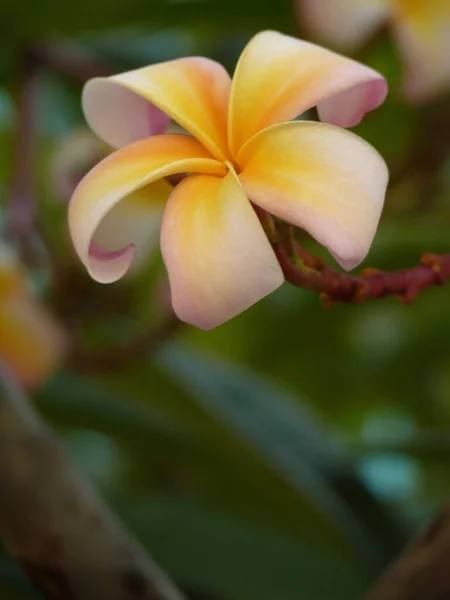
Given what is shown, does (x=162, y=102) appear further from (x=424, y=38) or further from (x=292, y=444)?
(x=292, y=444)

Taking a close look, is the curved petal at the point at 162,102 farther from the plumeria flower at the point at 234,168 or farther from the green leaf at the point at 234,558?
the green leaf at the point at 234,558

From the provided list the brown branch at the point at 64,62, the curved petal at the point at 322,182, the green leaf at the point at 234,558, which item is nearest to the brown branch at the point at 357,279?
the curved petal at the point at 322,182

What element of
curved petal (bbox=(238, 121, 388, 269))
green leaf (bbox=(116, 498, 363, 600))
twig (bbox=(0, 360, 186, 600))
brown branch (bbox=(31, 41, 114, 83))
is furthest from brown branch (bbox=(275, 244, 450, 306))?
brown branch (bbox=(31, 41, 114, 83))

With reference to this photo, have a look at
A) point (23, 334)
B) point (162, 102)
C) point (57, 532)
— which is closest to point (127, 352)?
point (23, 334)

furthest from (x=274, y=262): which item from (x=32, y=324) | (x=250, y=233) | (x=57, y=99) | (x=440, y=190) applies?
(x=57, y=99)

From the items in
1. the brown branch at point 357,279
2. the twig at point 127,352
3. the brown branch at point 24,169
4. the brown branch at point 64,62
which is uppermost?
the brown branch at point 64,62

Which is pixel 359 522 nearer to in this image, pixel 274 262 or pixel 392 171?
pixel 392 171

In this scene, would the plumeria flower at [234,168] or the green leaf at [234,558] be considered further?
the green leaf at [234,558]
